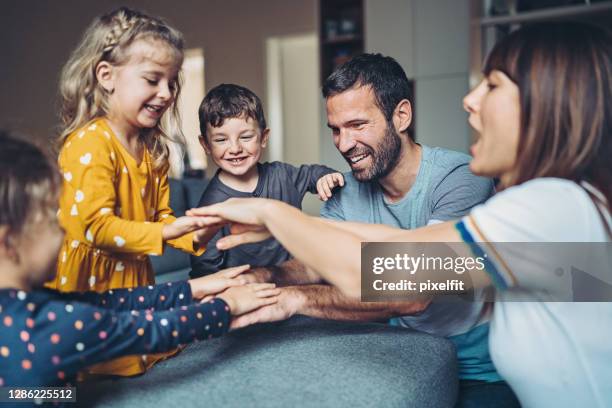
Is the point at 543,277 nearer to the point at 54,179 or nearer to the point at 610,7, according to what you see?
the point at 54,179

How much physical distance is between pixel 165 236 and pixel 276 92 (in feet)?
12.8

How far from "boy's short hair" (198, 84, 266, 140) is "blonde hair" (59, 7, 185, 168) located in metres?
0.24

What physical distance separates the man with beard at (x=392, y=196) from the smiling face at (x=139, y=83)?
39 centimetres

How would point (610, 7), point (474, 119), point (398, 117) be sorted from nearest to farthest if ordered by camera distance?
point (474, 119) < point (398, 117) < point (610, 7)

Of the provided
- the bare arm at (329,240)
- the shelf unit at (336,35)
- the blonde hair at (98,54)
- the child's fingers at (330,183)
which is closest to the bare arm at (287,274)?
the child's fingers at (330,183)

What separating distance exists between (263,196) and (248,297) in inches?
19.7

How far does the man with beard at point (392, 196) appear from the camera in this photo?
114 cm

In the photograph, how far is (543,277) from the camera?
2.37 ft

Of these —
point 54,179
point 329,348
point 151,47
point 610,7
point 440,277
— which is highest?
point 610,7

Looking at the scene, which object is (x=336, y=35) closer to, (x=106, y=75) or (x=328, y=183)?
(x=328, y=183)

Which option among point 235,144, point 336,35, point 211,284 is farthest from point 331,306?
point 336,35

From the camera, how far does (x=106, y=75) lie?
1.06 meters

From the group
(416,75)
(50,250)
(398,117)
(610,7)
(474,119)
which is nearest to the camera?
(50,250)

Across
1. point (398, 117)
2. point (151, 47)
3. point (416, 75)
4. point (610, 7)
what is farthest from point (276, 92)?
point (151, 47)
